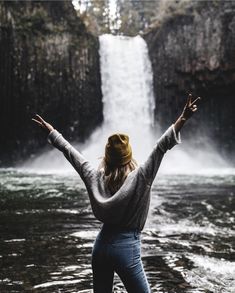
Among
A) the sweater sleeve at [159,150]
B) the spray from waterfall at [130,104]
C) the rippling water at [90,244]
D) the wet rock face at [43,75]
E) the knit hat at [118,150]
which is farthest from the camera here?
the spray from waterfall at [130,104]

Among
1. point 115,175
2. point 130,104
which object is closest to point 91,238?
point 115,175

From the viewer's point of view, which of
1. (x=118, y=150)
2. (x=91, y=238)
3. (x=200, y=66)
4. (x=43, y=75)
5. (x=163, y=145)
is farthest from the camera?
(x=200, y=66)

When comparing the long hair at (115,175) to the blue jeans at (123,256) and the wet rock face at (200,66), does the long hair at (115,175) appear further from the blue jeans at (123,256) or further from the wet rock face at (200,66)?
the wet rock face at (200,66)

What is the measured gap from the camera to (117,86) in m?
27.3

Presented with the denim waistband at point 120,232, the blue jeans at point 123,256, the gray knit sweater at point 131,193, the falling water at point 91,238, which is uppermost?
the gray knit sweater at point 131,193

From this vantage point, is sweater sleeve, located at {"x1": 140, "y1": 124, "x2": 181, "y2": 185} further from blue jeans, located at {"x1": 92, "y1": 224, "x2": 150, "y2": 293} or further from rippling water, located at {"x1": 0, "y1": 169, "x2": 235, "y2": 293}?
rippling water, located at {"x1": 0, "y1": 169, "x2": 235, "y2": 293}

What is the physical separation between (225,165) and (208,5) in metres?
9.74

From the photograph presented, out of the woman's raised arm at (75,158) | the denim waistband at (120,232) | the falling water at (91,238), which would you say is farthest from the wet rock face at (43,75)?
the denim waistband at (120,232)

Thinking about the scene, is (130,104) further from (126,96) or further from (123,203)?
(123,203)

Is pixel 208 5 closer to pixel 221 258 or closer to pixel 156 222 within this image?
pixel 156 222

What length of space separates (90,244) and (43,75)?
19.7 metres

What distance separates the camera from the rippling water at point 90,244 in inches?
A: 189

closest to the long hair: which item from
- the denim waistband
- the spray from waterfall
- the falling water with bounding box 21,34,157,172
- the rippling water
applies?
the denim waistband

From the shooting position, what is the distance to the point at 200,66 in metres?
26.0
